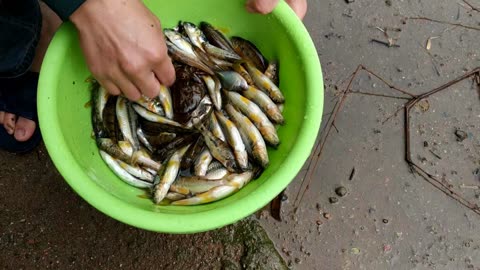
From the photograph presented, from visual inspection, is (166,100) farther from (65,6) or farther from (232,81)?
(65,6)

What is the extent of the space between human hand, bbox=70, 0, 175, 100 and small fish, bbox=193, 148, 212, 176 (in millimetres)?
428

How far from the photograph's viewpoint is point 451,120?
8.29 ft

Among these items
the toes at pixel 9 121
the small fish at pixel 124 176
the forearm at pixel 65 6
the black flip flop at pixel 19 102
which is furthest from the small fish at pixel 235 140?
the toes at pixel 9 121

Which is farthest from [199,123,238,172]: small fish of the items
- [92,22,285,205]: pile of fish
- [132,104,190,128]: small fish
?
[132,104,190,128]: small fish

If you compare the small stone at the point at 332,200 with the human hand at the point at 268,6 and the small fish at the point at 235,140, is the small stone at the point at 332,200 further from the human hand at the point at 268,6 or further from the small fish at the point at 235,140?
the human hand at the point at 268,6

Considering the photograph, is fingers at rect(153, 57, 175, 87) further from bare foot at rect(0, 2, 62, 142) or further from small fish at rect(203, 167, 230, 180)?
bare foot at rect(0, 2, 62, 142)

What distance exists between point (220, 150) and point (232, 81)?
0.27 metres

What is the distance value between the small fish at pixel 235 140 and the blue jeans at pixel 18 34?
82cm

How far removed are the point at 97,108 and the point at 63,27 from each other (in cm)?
37

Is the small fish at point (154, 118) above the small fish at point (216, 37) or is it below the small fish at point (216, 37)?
below

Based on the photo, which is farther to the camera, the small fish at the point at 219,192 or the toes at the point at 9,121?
the toes at the point at 9,121

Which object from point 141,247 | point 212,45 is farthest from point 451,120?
point 141,247

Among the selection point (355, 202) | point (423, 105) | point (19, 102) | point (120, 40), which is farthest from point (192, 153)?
point (423, 105)

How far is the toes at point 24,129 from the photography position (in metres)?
2.38
